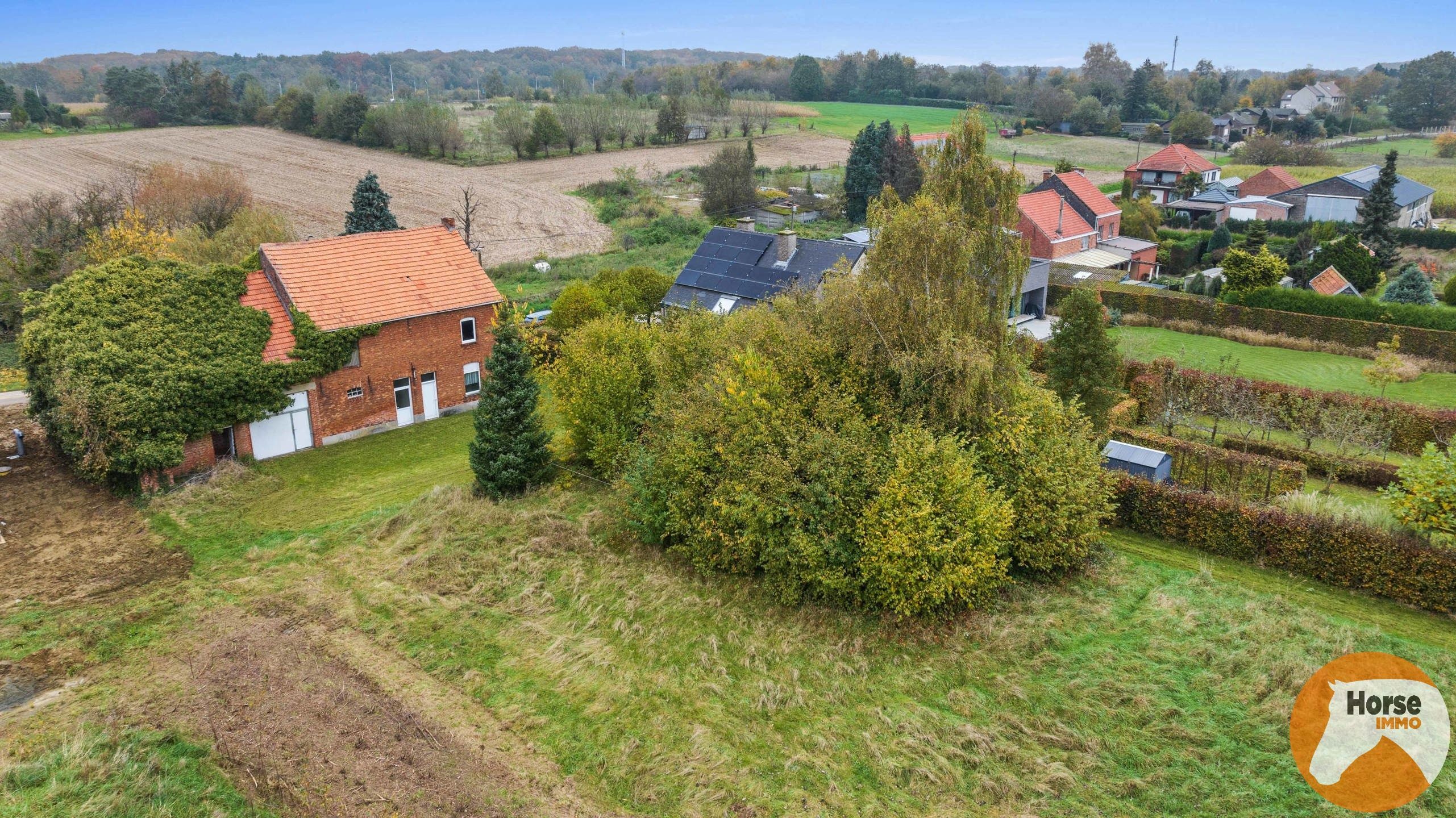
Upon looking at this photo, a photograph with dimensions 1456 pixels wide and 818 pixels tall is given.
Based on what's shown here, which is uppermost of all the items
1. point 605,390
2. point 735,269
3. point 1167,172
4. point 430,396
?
point 1167,172

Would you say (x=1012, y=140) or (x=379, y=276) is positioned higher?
(x=1012, y=140)

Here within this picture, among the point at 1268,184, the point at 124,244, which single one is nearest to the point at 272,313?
the point at 124,244

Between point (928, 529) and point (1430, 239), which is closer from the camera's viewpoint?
point (928, 529)

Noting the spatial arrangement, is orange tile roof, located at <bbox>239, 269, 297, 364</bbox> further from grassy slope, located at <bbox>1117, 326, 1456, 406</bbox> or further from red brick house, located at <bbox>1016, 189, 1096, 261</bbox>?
red brick house, located at <bbox>1016, 189, 1096, 261</bbox>

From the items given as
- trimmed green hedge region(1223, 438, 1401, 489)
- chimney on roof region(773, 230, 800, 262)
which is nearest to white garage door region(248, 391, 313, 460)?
chimney on roof region(773, 230, 800, 262)

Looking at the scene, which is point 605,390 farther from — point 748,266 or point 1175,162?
point 1175,162

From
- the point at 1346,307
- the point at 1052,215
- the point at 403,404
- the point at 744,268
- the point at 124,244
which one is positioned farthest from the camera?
the point at 1052,215

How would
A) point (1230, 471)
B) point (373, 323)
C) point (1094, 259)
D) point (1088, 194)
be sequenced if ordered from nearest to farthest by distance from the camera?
point (1230, 471) < point (373, 323) < point (1094, 259) < point (1088, 194)

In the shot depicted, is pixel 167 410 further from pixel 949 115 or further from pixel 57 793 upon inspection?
pixel 949 115
